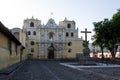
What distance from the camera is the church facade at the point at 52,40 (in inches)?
3597

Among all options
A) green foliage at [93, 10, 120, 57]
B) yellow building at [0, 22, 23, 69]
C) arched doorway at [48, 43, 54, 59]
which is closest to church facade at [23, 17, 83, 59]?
arched doorway at [48, 43, 54, 59]

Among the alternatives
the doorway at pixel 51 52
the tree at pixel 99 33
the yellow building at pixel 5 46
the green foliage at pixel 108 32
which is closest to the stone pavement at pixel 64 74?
the yellow building at pixel 5 46

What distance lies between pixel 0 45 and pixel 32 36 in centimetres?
6834

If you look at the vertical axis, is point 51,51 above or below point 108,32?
below

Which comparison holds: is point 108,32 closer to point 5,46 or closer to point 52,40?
point 52,40

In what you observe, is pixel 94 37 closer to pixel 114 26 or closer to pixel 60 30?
pixel 114 26

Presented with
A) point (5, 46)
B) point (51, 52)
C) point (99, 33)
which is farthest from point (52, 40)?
point (5, 46)

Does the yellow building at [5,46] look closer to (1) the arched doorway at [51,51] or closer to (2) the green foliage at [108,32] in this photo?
(2) the green foliage at [108,32]

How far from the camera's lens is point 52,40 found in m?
92.6

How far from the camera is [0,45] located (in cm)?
2372

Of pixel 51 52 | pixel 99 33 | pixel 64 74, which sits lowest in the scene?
pixel 64 74

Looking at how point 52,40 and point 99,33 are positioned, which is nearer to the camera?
point 99,33

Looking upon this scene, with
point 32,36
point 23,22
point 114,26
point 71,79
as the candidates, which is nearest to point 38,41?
point 32,36

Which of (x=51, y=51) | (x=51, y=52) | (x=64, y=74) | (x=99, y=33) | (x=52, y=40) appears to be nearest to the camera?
(x=64, y=74)
